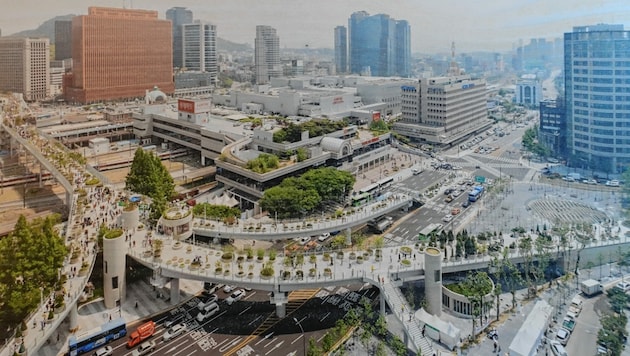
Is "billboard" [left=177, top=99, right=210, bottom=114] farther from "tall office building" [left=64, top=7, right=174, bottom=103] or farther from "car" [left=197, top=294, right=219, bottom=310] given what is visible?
"tall office building" [left=64, top=7, right=174, bottom=103]

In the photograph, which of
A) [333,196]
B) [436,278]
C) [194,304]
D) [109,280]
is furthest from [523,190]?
[109,280]

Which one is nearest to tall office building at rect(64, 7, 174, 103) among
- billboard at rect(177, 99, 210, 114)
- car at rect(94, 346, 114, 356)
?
billboard at rect(177, 99, 210, 114)

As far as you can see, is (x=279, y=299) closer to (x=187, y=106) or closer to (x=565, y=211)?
(x=565, y=211)

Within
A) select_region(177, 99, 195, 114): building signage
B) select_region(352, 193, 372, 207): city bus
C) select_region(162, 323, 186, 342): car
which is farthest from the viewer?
select_region(177, 99, 195, 114): building signage

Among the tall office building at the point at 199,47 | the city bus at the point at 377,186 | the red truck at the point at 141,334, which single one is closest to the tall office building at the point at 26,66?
the tall office building at the point at 199,47

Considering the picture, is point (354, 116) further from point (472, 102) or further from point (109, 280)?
point (109, 280)
